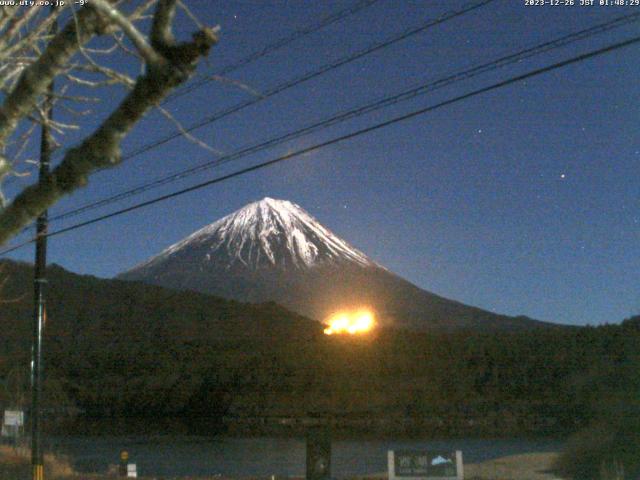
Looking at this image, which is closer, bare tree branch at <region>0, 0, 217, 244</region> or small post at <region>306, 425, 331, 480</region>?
bare tree branch at <region>0, 0, 217, 244</region>

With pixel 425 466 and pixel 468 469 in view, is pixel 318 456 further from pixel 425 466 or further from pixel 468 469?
pixel 468 469

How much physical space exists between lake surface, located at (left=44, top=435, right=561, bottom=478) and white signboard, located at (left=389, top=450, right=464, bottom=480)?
30.1 ft

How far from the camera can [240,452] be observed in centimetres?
4150

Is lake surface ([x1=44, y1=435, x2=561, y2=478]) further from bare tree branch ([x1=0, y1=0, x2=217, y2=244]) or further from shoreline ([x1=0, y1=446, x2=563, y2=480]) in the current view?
bare tree branch ([x1=0, y1=0, x2=217, y2=244])

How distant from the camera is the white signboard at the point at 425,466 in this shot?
18172mm

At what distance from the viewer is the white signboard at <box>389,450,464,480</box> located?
59.6ft

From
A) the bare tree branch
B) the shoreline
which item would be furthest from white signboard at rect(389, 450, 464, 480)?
the bare tree branch

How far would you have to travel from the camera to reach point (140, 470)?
31156 millimetres

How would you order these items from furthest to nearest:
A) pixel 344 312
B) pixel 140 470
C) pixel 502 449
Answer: pixel 344 312 < pixel 502 449 < pixel 140 470

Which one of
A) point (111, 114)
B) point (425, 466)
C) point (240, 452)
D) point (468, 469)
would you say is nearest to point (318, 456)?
point (425, 466)

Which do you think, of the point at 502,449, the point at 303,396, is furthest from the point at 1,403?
the point at 303,396

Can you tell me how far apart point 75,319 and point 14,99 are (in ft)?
308

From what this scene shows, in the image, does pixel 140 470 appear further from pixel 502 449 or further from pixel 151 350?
pixel 151 350

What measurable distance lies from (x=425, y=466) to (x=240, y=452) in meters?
24.4
